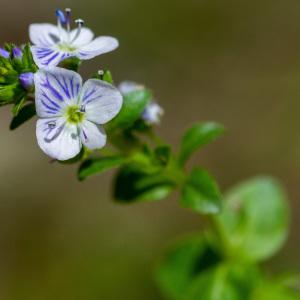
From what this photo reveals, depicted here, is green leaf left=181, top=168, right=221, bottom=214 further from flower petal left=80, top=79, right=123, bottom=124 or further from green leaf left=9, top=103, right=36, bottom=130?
green leaf left=9, top=103, right=36, bottom=130

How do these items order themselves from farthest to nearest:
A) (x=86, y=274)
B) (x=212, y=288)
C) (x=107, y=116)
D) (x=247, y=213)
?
(x=86, y=274), (x=247, y=213), (x=212, y=288), (x=107, y=116)

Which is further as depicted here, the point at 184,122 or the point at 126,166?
the point at 184,122

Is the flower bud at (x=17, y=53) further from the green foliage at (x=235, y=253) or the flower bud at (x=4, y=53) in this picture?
the green foliage at (x=235, y=253)

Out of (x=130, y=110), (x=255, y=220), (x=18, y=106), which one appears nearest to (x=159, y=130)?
(x=255, y=220)

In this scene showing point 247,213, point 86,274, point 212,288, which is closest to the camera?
point 212,288

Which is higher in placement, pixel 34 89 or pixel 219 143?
pixel 34 89

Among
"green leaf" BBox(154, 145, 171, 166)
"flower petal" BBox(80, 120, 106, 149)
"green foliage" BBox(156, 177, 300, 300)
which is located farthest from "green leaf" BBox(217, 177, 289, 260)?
"flower petal" BBox(80, 120, 106, 149)

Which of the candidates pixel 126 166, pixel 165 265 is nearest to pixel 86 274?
pixel 165 265

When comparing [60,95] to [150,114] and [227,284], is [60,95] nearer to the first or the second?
[150,114]

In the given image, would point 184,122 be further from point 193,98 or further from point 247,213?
point 247,213
